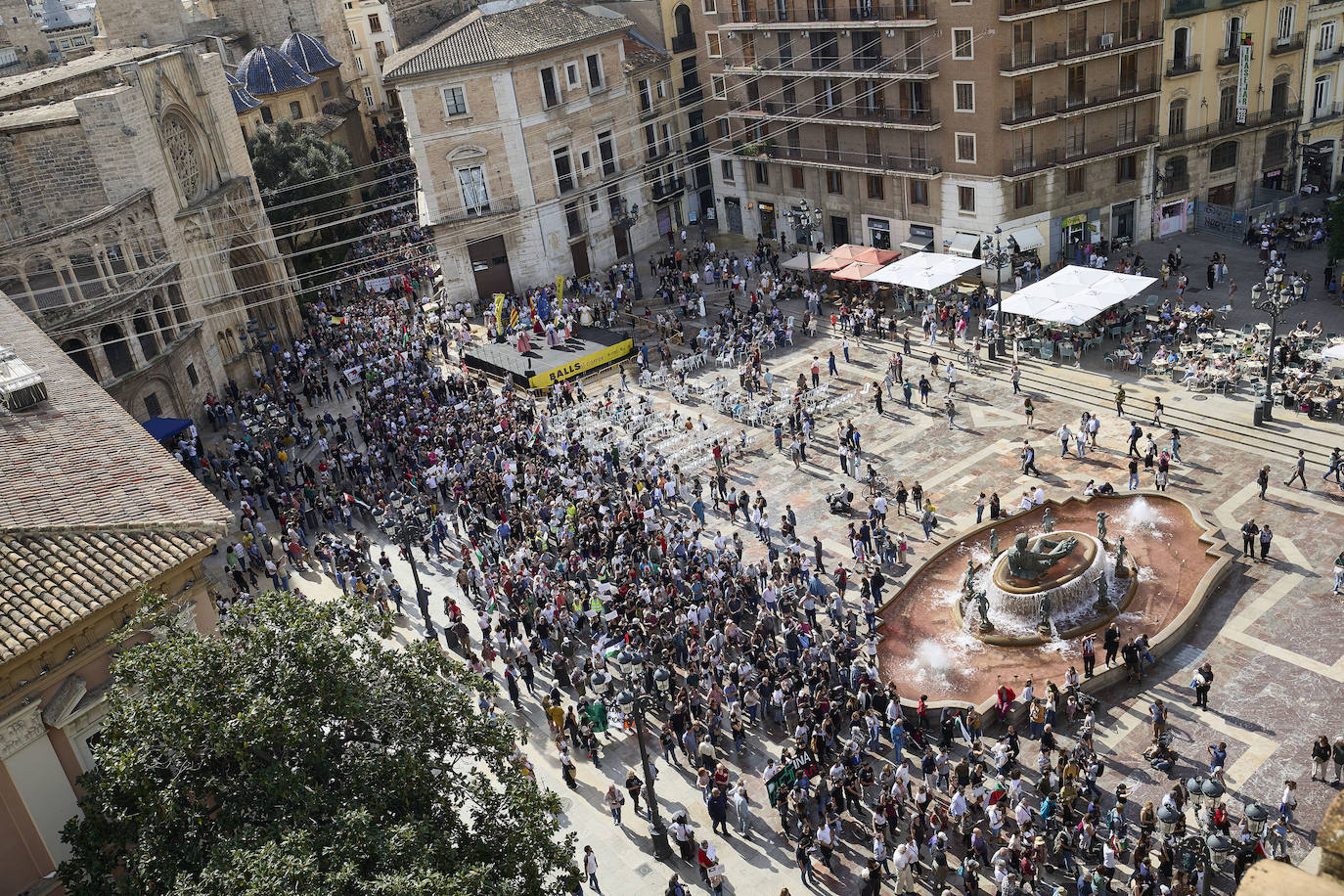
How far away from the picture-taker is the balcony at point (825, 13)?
48156 millimetres

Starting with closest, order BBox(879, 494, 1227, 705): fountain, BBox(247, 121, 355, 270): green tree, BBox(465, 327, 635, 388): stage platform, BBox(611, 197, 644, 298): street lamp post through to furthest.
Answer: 1. BBox(879, 494, 1227, 705): fountain
2. BBox(465, 327, 635, 388): stage platform
3. BBox(611, 197, 644, 298): street lamp post
4. BBox(247, 121, 355, 270): green tree

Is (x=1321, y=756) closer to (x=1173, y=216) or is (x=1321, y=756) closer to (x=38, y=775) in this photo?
(x=38, y=775)

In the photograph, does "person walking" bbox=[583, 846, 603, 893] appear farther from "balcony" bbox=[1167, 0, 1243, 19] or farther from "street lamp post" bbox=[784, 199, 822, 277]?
"balcony" bbox=[1167, 0, 1243, 19]

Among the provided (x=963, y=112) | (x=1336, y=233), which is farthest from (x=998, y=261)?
(x=1336, y=233)

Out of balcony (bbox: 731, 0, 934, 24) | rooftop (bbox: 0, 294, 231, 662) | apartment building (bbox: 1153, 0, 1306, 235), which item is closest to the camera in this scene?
rooftop (bbox: 0, 294, 231, 662)

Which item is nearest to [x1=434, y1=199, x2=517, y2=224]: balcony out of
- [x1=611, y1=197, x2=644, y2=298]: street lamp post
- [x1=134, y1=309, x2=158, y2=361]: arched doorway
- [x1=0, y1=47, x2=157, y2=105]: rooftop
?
[x1=611, y1=197, x2=644, y2=298]: street lamp post

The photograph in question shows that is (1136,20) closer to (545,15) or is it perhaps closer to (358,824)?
(545,15)

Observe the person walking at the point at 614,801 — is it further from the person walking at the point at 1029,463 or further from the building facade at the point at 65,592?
the person walking at the point at 1029,463

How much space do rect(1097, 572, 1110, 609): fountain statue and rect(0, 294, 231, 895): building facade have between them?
1968cm

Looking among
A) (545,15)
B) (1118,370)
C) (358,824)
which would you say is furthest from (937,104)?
(358,824)

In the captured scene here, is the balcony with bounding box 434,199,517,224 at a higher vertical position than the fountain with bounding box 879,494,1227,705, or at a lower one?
higher

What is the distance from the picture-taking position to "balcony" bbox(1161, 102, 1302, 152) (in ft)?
163

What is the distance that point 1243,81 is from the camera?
49219mm

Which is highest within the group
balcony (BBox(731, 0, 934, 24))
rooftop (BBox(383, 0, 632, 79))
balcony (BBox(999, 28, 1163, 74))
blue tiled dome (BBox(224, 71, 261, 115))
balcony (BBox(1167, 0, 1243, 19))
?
rooftop (BBox(383, 0, 632, 79))
